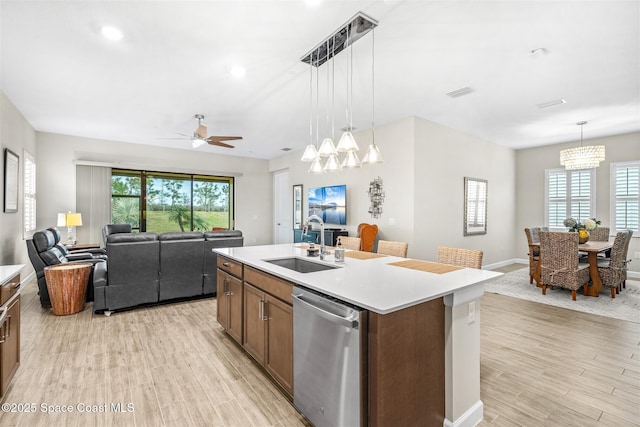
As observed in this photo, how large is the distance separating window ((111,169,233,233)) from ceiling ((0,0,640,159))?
2.09 meters

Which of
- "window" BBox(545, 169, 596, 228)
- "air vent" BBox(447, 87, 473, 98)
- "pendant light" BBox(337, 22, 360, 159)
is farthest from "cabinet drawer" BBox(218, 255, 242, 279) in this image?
"window" BBox(545, 169, 596, 228)

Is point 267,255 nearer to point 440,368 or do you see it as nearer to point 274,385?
point 274,385

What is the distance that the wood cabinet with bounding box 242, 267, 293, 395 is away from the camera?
2.05m

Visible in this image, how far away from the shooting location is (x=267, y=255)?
9.56ft

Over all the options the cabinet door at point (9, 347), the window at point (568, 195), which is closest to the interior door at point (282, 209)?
the window at point (568, 195)

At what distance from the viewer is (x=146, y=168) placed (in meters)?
7.19

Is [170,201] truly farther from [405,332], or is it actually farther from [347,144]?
[405,332]

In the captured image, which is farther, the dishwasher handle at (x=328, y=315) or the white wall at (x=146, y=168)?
A: the white wall at (x=146, y=168)

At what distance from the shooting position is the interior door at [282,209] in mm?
8711

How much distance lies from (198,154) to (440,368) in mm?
7723

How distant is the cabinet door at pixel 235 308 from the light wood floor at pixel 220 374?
0.55 ft

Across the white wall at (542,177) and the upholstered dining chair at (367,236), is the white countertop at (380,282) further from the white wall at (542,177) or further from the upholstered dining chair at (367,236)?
the white wall at (542,177)

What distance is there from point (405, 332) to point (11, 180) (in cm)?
581

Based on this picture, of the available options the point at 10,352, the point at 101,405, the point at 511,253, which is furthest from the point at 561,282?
the point at 10,352
